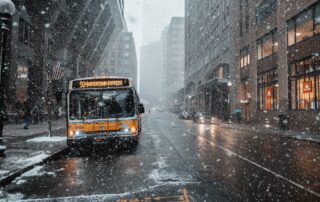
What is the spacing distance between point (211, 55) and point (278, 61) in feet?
118

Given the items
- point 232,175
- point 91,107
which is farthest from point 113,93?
point 232,175

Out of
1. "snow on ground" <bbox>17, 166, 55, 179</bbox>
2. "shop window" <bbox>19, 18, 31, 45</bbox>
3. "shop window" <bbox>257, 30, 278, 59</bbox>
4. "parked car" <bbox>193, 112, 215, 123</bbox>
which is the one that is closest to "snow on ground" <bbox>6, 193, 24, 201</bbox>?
"snow on ground" <bbox>17, 166, 55, 179</bbox>

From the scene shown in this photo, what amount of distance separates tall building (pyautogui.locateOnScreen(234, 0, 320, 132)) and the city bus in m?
15.8

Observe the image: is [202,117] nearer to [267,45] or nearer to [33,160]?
[267,45]

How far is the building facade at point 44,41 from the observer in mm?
30125

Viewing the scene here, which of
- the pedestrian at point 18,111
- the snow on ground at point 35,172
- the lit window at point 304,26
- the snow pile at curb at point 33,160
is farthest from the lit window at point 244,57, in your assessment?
the snow on ground at point 35,172

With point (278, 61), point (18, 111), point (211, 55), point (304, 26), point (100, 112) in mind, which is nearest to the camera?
point (100, 112)

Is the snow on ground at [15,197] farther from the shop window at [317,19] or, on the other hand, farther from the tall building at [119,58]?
the tall building at [119,58]

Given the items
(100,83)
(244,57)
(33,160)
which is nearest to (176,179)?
(33,160)

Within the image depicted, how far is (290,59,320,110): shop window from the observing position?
24.7 meters

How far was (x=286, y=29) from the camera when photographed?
29641 mm

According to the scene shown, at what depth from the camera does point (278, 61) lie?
1225 inches

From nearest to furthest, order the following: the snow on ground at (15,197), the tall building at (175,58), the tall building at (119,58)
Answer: the snow on ground at (15,197)
the tall building at (119,58)
the tall building at (175,58)

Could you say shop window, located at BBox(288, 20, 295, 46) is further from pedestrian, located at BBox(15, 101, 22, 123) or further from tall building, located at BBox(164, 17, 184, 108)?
tall building, located at BBox(164, 17, 184, 108)
